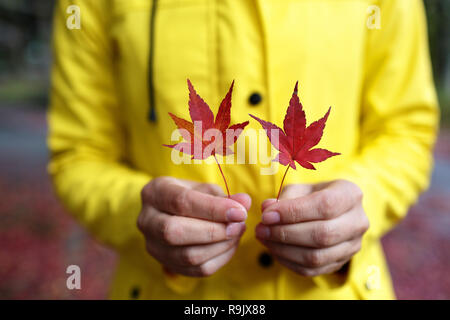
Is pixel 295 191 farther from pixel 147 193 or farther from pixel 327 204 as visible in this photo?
pixel 147 193

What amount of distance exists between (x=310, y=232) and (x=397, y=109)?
40 centimetres

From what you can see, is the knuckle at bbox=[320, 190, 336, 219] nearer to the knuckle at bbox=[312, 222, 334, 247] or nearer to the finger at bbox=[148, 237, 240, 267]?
the knuckle at bbox=[312, 222, 334, 247]

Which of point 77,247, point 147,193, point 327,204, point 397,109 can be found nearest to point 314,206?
point 327,204

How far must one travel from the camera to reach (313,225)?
483 millimetres

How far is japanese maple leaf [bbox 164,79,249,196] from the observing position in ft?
1.30

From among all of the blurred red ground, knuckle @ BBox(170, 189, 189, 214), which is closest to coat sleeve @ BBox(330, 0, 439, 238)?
knuckle @ BBox(170, 189, 189, 214)

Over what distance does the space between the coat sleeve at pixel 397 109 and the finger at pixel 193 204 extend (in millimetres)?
302

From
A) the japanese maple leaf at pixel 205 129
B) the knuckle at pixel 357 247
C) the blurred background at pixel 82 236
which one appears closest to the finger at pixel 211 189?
the japanese maple leaf at pixel 205 129

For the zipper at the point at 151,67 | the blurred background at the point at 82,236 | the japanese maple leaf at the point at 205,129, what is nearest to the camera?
the japanese maple leaf at the point at 205,129

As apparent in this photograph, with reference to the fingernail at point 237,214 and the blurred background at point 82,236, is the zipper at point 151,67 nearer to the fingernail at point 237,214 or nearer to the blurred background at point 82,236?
the fingernail at point 237,214

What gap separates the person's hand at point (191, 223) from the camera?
47 cm

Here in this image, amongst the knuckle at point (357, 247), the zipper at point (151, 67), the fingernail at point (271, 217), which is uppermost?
the zipper at point (151, 67)
